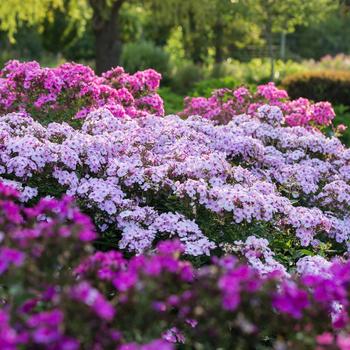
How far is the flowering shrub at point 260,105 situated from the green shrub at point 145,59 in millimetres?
12174

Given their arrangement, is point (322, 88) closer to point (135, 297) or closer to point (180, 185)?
point (180, 185)

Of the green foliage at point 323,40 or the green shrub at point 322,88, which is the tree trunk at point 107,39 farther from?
the green foliage at point 323,40

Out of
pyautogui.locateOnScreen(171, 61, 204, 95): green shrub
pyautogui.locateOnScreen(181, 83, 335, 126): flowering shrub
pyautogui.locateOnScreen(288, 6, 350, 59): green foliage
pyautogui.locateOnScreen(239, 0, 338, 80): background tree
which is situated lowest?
pyautogui.locateOnScreen(288, 6, 350, 59): green foliage

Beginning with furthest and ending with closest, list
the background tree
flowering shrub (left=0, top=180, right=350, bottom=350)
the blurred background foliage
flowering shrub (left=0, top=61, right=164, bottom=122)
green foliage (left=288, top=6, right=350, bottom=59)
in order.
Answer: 1. green foliage (left=288, top=6, right=350, bottom=59)
2. the background tree
3. the blurred background foliage
4. flowering shrub (left=0, top=61, right=164, bottom=122)
5. flowering shrub (left=0, top=180, right=350, bottom=350)

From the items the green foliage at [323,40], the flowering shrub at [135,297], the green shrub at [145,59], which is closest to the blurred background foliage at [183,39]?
the green shrub at [145,59]

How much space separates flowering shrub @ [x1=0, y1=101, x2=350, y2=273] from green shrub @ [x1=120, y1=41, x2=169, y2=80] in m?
15.0

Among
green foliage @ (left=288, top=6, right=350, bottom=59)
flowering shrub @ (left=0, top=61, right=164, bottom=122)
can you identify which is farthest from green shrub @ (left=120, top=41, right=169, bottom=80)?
green foliage @ (left=288, top=6, right=350, bottom=59)

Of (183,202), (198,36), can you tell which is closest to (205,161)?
(183,202)

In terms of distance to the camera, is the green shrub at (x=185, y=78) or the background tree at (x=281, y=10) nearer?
the green shrub at (x=185, y=78)

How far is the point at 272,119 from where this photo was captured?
6.90 metres

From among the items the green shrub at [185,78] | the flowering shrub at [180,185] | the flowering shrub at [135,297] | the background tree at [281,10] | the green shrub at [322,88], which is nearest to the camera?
the flowering shrub at [135,297]

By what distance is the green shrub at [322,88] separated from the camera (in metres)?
14.2

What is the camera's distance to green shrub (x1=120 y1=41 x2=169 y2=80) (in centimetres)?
2114

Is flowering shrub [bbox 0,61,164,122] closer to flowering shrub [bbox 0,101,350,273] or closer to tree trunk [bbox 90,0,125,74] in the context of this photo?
flowering shrub [bbox 0,101,350,273]
